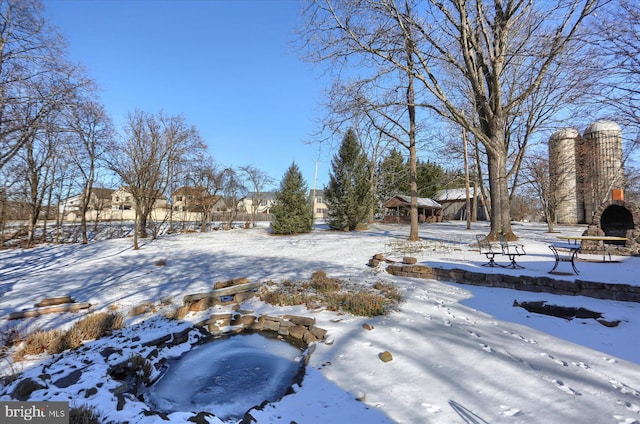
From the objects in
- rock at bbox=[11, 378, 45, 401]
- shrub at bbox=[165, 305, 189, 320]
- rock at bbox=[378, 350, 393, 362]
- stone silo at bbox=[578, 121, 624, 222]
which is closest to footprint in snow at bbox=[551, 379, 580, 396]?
rock at bbox=[378, 350, 393, 362]

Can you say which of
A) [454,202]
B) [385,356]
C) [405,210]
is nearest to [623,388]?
[385,356]

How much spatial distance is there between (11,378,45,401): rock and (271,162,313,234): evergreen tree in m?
18.1

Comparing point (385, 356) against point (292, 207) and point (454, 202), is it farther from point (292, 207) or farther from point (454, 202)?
point (454, 202)

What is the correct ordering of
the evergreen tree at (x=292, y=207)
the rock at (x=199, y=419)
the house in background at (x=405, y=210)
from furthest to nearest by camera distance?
the house in background at (x=405, y=210)
the evergreen tree at (x=292, y=207)
the rock at (x=199, y=419)

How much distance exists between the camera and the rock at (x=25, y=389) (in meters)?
3.35

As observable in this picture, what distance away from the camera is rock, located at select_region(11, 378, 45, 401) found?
11.0 feet

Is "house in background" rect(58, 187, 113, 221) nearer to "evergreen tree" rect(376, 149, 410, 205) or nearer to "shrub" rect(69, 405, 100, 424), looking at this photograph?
"shrub" rect(69, 405, 100, 424)

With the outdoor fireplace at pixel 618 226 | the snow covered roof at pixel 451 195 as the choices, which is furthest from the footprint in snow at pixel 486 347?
the snow covered roof at pixel 451 195

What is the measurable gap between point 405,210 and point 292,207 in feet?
57.4

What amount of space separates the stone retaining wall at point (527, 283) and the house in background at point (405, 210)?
24566mm

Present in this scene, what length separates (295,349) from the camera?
16.8 ft

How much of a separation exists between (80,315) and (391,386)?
6.53 meters

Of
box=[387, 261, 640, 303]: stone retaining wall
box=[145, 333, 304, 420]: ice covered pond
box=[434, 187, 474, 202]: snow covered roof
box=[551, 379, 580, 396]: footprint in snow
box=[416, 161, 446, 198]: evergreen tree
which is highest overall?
box=[416, 161, 446, 198]: evergreen tree

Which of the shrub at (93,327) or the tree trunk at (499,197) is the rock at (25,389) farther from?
the tree trunk at (499,197)
